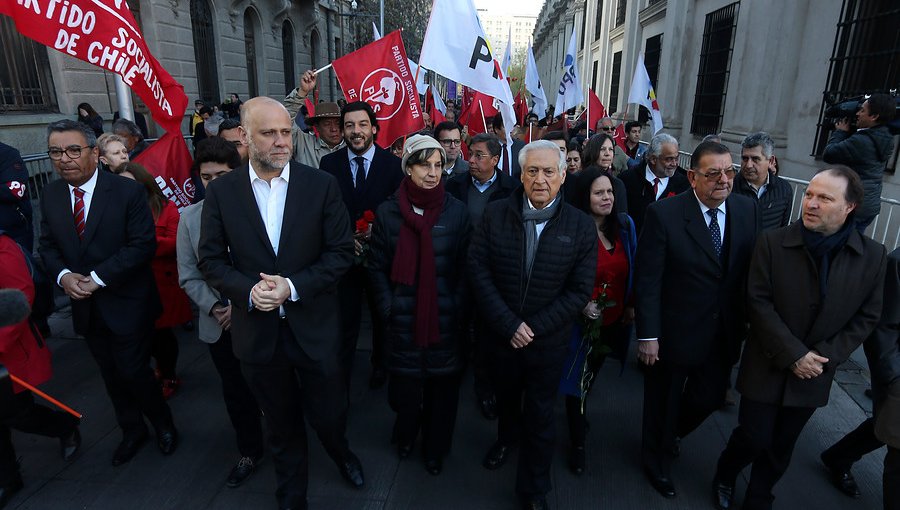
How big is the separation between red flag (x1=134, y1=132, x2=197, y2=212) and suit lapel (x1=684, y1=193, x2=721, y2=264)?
366 centimetres

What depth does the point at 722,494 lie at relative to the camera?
2889mm

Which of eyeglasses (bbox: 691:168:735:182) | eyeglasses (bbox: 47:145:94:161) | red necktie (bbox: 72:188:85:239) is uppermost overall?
eyeglasses (bbox: 47:145:94:161)

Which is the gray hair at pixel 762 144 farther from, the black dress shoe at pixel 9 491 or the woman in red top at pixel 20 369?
the black dress shoe at pixel 9 491

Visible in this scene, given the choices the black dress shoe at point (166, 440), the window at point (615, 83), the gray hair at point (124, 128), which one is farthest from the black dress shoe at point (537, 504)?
the window at point (615, 83)

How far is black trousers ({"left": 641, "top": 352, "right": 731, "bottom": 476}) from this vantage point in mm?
2875

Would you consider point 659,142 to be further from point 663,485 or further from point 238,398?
point 238,398

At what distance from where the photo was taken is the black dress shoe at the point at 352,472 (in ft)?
9.79

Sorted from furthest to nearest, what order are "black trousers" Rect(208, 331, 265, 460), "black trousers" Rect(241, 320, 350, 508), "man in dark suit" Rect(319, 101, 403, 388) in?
"man in dark suit" Rect(319, 101, 403, 388) < "black trousers" Rect(208, 331, 265, 460) < "black trousers" Rect(241, 320, 350, 508)

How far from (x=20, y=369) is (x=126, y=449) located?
82 cm

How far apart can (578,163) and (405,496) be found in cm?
349

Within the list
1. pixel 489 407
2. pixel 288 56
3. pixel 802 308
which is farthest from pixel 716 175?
pixel 288 56

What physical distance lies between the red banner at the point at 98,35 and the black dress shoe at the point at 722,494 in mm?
4613

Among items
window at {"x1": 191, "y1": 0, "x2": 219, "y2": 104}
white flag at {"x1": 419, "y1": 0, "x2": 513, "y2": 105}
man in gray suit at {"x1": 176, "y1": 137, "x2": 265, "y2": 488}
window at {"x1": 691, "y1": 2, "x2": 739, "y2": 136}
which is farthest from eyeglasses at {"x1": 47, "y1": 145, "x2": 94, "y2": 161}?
window at {"x1": 191, "y1": 0, "x2": 219, "y2": 104}

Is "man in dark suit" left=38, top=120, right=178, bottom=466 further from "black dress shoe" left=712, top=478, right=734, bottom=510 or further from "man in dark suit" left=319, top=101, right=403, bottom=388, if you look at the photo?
"black dress shoe" left=712, top=478, right=734, bottom=510
